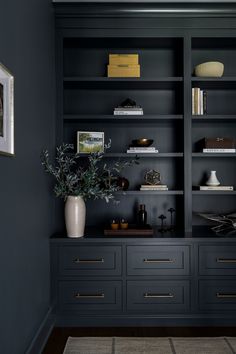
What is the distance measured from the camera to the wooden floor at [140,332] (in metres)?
2.56

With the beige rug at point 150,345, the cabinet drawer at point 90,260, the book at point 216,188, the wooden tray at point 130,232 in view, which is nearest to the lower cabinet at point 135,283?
the cabinet drawer at point 90,260

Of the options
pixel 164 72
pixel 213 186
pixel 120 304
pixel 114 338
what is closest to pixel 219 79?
pixel 164 72

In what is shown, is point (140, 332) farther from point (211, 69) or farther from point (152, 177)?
point (211, 69)

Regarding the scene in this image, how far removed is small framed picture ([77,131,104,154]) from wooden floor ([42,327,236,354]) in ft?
4.81

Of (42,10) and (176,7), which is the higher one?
(176,7)

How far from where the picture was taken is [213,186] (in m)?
2.98

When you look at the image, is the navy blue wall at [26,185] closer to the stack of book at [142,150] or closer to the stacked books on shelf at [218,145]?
the stack of book at [142,150]

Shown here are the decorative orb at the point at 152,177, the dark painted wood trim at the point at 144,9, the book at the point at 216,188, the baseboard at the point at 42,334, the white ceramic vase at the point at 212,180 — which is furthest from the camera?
the decorative orb at the point at 152,177

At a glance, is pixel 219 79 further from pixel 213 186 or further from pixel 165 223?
pixel 165 223

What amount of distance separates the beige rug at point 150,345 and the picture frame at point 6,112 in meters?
1.47

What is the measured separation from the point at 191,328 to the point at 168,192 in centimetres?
108

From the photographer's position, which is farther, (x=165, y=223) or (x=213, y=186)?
(x=165, y=223)

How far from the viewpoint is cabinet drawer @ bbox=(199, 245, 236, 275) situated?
271 centimetres

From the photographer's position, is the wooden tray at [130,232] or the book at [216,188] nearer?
the wooden tray at [130,232]
